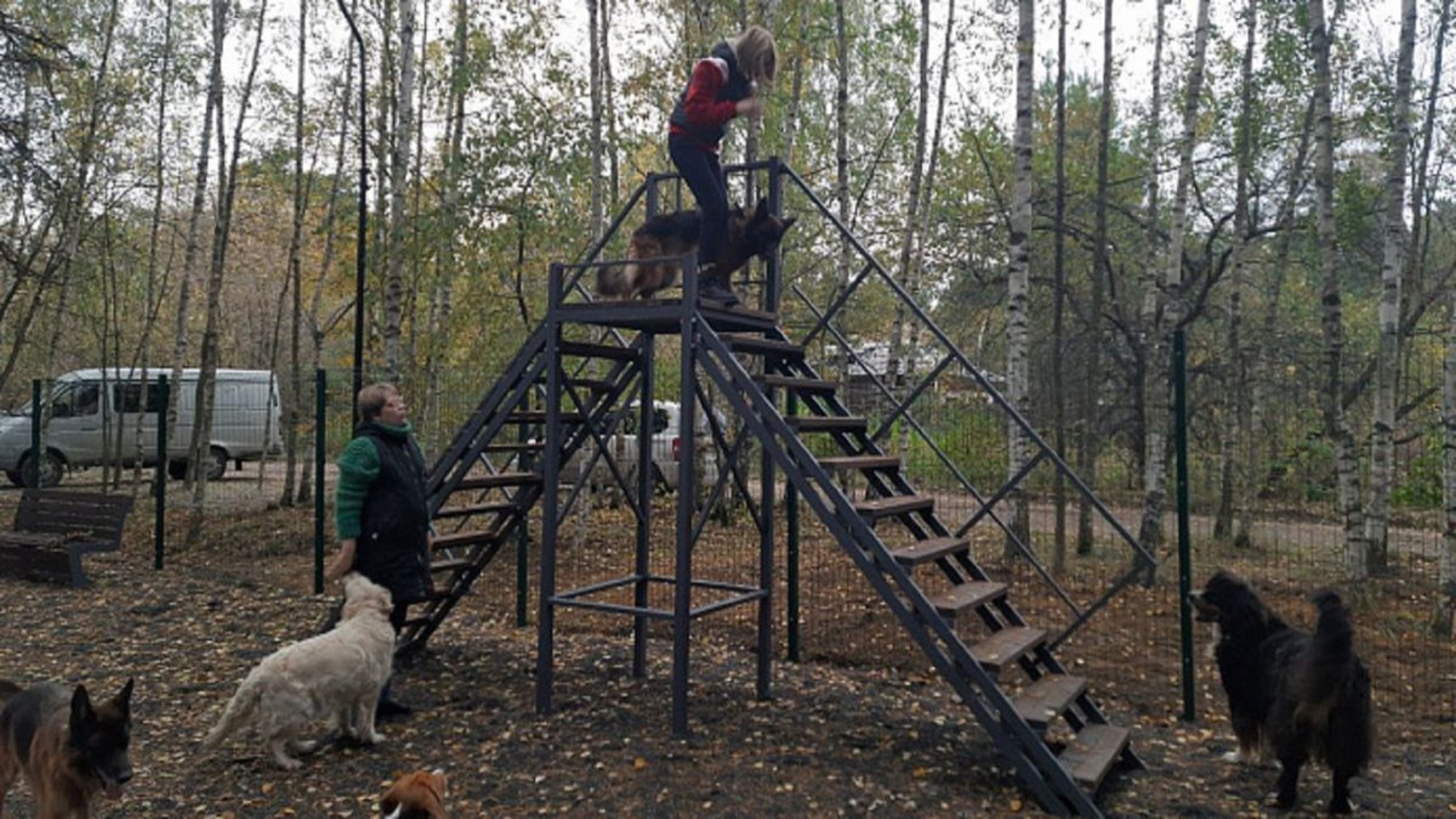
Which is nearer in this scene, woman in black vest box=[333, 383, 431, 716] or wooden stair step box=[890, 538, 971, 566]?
wooden stair step box=[890, 538, 971, 566]

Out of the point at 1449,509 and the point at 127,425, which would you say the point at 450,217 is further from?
the point at 127,425

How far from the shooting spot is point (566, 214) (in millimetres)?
12547

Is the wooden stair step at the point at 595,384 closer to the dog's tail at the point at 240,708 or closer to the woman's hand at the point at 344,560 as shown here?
the woman's hand at the point at 344,560

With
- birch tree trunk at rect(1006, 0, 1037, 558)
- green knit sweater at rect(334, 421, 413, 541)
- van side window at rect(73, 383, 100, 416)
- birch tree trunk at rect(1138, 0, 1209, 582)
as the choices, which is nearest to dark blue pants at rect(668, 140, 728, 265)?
green knit sweater at rect(334, 421, 413, 541)

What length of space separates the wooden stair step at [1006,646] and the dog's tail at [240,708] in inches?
131

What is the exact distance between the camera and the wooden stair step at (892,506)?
4719 mm

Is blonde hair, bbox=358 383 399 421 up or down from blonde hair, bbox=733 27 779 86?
down

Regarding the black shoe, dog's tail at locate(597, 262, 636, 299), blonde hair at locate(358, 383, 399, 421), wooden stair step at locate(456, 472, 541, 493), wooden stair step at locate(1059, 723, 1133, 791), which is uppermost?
dog's tail at locate(597, 262, 636, 299)

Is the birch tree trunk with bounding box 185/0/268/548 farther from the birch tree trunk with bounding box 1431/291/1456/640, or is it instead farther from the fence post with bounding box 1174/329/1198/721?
the birch tree trunk with bounding box 1431/291/1456/640

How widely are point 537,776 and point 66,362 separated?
2833 centimetres

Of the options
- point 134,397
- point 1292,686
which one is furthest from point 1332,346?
point 134,397

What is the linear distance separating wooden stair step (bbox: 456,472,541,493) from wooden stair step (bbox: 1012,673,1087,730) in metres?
3.47

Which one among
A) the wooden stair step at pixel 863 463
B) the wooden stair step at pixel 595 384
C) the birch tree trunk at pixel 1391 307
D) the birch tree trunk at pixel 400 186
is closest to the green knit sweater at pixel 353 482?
the wooden stair step at pixel 595 384

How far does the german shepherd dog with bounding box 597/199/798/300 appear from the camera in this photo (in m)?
5.52
